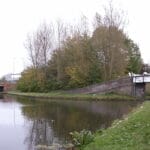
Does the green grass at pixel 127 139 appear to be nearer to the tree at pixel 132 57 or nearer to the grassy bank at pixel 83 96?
the grassy bank at pixel 83 96

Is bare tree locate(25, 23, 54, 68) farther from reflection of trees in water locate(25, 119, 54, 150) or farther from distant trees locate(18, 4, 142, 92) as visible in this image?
reflection of trees in water locate(25, 119, 54, 150)

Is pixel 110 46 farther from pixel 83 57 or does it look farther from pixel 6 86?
pixel 6 86

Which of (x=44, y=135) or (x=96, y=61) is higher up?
(x=96, y=61)

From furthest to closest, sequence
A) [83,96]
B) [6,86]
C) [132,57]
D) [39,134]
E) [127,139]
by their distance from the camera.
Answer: [6,86] < [132,57] < [83,96] < [39,134] < [127,139]

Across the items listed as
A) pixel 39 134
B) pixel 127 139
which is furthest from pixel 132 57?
pixel 127 139

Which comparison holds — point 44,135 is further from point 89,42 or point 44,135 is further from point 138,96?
point 89,42

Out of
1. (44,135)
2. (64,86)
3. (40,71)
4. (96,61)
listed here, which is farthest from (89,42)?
(44,135)

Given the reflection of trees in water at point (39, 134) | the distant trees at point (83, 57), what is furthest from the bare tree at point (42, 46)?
the reflection of trees in water at point (39, 134)

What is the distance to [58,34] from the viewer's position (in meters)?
71.1

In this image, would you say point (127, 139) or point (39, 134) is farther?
point (39, 134)

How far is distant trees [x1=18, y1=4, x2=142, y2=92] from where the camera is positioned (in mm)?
59156

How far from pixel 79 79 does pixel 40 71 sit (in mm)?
11858

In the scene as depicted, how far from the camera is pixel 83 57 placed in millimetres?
61531

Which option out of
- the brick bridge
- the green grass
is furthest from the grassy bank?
the green grass
